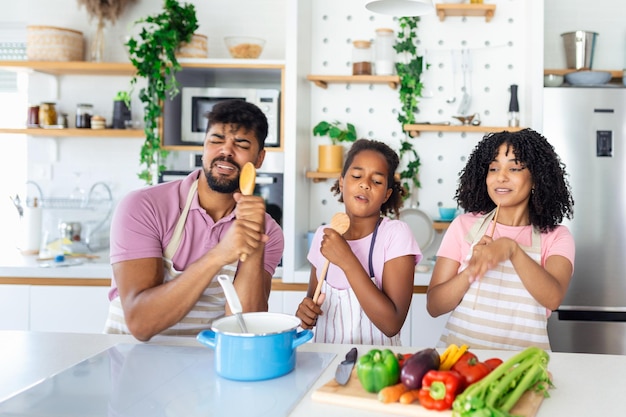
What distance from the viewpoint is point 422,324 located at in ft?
9.23

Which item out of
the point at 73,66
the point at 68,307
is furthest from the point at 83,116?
the point at 68,307

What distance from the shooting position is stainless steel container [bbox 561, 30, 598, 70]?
3162 mm

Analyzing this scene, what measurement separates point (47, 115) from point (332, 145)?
1.47 metres

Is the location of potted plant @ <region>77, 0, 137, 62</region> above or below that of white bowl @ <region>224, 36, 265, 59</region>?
above

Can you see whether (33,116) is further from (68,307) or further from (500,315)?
→ (500,315)

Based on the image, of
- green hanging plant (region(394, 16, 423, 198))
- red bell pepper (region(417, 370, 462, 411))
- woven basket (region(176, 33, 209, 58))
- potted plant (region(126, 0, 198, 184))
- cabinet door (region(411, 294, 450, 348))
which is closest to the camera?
red bell pepper (region(417, 370, 462, 411))

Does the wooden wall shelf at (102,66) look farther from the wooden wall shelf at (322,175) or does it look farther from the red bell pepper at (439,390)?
the red bell pepper at (439,390)

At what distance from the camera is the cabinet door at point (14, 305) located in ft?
9.46

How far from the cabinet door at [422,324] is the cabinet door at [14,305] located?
1.74 meters

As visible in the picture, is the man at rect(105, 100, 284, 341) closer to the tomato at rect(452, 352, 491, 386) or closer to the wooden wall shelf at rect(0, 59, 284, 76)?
the tomato at rect(452, 352, 491, 386)

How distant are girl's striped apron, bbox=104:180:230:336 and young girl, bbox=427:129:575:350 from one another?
57 centimetres

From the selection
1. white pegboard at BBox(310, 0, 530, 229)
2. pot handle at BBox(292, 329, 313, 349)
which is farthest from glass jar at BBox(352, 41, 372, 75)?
pot handle at BBox(292, 329, 313, 349)

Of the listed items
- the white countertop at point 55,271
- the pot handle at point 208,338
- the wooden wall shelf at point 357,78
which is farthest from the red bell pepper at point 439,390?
the wooden wall shelf at point 357,78

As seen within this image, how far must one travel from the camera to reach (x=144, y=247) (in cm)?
158
